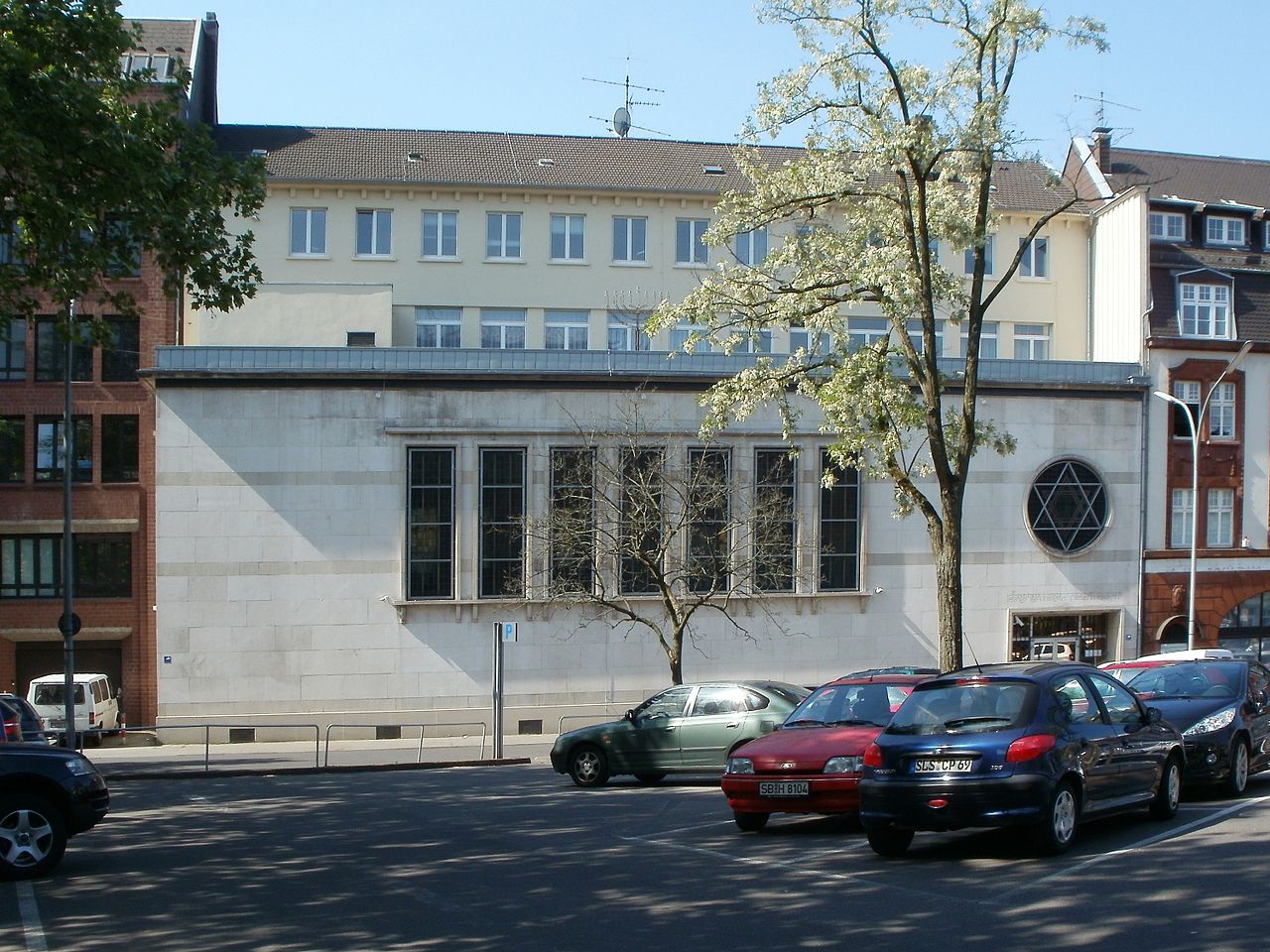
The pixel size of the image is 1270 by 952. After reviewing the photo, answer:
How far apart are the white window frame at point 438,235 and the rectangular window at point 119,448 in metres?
11.0

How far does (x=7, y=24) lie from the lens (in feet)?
54.0

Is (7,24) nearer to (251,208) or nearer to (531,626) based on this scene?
(251,208)

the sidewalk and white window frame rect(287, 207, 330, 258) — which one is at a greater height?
white window frame rect(287, 207, 330, 258)

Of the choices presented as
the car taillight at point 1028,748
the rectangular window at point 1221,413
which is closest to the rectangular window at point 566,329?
the rectangular window at point 1221,413

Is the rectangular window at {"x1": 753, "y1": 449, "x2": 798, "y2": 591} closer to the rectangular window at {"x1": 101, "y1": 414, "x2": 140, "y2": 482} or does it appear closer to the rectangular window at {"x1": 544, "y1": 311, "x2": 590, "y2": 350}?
the rectangular window at {"x1": 544, "y1": 311, "x2": 590, "y2": 350}

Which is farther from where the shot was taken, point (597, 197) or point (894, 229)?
point (597, 197)

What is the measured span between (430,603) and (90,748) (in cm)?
1008

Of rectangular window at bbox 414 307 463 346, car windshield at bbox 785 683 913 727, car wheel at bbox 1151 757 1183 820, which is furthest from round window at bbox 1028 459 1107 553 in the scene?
car wheel at bbox 1151 757 1183 820

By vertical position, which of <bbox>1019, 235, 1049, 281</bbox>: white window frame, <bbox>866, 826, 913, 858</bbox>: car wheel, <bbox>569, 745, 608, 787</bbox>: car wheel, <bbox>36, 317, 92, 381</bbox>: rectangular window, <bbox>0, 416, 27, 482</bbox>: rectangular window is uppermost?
<bbox>1019, 235, 1049, 281</bbox>: white window frame

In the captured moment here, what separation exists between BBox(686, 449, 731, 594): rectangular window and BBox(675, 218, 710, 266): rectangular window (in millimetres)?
11796

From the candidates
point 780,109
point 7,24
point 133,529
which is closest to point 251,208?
point 7,24

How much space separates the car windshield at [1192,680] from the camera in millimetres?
15953

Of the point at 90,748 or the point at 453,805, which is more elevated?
the point at 453,805

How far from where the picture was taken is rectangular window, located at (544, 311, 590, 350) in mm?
49094
